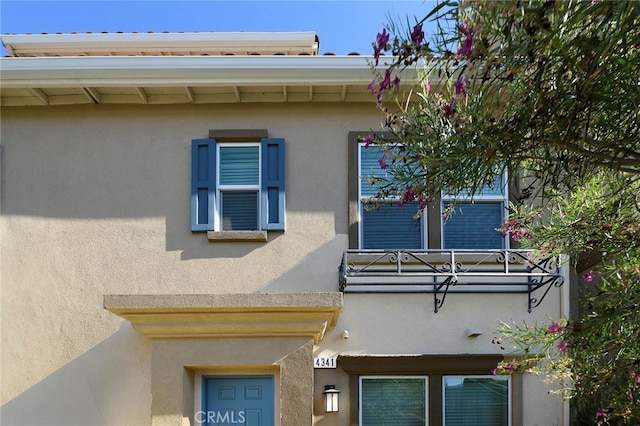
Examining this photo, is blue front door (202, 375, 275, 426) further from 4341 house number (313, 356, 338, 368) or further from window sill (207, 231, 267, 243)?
window sill (207, 231, 267, 243)

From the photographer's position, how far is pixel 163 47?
30.3ft

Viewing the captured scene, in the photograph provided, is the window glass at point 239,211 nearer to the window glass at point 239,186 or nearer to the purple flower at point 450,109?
the window glass at point 239,186

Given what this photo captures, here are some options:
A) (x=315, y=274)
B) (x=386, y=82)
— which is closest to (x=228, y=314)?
(x=315, y=274)

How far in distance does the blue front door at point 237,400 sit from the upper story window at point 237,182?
190 cm

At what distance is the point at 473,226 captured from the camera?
8.02 meters

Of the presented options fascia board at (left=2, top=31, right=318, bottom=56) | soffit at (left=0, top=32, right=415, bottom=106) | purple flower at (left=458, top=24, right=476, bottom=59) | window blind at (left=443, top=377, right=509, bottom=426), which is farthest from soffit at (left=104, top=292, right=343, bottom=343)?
purple flower at (left=458, top=24, right=476, bottom=59)

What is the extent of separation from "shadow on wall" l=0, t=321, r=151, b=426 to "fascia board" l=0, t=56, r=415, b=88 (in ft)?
10.1

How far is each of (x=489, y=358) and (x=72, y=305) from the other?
5273 millimetres

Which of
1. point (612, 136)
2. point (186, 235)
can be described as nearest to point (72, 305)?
point (186, 235)

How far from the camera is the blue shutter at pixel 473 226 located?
26.2 ft

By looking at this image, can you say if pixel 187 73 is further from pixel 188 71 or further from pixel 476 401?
pixel 476 401

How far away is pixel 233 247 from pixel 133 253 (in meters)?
1.28

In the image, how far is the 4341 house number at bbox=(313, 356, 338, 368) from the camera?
757 cm

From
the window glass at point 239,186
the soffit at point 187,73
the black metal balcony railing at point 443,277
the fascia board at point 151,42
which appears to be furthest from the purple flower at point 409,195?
the fascia board at point 151,42
